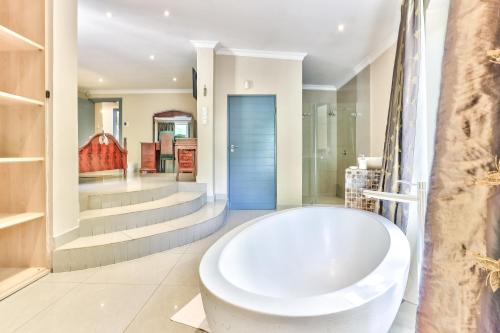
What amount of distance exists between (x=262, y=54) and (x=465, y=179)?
13.6ft

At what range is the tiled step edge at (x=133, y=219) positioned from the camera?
2256 millimetres

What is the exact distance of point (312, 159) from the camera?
482 cm

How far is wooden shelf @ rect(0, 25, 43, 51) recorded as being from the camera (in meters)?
1.64

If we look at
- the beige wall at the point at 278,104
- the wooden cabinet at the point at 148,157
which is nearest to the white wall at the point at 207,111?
the beige wall at the point at 278,104

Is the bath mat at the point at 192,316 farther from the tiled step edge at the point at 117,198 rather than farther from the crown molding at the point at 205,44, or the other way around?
the crown molding at the point at 205,44

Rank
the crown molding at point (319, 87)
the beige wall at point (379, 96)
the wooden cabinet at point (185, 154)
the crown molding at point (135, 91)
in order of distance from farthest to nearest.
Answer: the crown molding at point (135, 91) → the crown molding at point (319, 87) → the wooden cabinet at point (185, 154) → the beige wall at point (379, 96)

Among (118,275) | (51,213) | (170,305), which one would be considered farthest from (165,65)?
(170,305)

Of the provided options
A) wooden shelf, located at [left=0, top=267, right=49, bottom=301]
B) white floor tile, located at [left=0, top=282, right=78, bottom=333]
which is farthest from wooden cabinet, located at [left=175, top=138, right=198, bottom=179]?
white floor tile, located at [left=0, top=282, right=78, bottom=333]

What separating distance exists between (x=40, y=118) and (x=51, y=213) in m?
0.74

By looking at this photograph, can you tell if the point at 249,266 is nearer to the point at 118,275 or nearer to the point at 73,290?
the point at 118,275

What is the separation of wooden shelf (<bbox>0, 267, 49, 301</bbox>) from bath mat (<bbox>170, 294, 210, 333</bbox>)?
3.84 feet

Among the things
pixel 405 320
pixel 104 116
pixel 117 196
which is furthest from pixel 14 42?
pixel 104 116

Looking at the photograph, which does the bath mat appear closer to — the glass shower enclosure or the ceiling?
the ceiling

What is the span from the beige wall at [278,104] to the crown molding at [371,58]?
1133 millimetres
